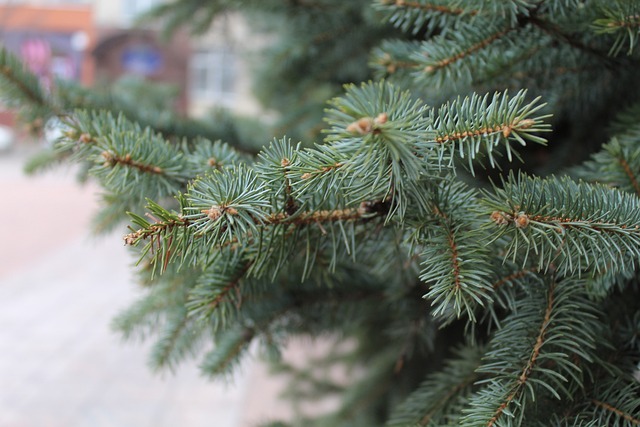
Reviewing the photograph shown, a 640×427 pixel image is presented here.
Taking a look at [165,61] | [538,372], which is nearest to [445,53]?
[538,372]

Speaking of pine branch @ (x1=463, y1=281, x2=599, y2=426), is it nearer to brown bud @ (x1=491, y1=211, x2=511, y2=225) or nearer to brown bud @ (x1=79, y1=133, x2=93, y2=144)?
brown bud @ (x1=491, y1=211, x2=511, y2=225)

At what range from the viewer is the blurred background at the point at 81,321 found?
1540 millimetres

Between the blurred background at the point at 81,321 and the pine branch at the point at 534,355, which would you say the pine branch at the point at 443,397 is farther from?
the blurred background at the point at 81,321

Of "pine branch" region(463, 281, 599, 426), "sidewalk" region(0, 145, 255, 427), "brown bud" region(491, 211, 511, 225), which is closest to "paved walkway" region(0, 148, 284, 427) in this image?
"sidewalk" region(0, 145, 255, 427)

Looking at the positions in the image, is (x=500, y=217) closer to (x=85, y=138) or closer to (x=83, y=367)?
(x=85, y=138)

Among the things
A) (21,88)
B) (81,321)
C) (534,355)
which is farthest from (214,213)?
(81,321)

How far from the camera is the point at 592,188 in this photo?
0.41m

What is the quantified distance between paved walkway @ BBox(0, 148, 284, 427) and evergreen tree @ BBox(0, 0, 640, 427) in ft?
3.04

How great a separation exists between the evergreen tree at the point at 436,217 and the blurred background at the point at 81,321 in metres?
0.10

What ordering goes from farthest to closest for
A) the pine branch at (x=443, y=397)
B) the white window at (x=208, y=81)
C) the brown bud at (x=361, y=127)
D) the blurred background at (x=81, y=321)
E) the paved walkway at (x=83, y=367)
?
the white window at (x=208, y=81) → the paved walkway at (x=83, y=367) → the blurred background at (x=81, y=321) → the pine branch at (x=443, y=397) → the brown bud at (x=361, y=127)

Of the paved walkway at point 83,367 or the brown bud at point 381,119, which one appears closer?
the brown bud at point 381,119

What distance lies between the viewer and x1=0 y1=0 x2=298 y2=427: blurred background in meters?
1.54

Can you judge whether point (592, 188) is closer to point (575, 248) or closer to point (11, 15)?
point (575, 248)

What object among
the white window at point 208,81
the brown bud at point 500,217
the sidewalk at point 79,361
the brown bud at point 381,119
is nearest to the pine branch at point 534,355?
the brown bud at point 500,217
